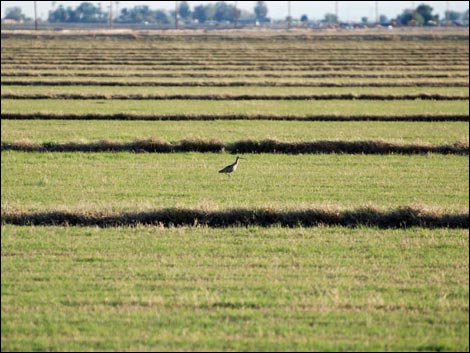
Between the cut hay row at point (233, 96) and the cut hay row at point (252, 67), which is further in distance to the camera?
the cut hay row at point (252, 67)

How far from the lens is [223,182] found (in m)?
17.6

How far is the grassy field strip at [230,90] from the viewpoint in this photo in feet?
129

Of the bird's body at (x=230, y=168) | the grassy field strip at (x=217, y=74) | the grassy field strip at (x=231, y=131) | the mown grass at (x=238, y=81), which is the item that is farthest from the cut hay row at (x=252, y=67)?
the bird's body at (x=230, y=168)

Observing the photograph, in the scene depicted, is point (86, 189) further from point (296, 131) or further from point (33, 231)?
point (296, 131)

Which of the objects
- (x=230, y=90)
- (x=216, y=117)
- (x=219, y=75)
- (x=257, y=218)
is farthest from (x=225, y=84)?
(x=257, y=218)

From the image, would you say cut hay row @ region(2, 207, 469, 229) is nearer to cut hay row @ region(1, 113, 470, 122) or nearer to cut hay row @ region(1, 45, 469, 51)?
cut hay row @ region(1, 113, 470, 122)

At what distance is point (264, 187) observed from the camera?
1705 cm

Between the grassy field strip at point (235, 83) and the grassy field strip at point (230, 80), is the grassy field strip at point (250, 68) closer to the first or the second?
the grassy field strip at point (230, 80)

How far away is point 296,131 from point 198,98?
500 inches

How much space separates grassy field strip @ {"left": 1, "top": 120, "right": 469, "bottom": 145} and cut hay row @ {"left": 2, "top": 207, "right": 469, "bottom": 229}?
9486 mm

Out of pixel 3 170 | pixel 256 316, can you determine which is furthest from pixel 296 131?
pixel 256 316

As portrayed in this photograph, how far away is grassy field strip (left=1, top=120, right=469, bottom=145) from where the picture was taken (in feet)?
78.7

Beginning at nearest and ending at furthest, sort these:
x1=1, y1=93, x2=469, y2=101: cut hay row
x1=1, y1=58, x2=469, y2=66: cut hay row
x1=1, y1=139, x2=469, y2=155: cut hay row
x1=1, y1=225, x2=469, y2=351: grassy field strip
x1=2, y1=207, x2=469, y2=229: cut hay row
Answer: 1. x1=1, y1=225, x2=469, y2=351: grassy field strip
2. x1=2, y1=207, x2=469, y2=229: cut hay row
3. x1=1, y1=139, x2=469, y2=155: cut hay row
4. x1=1, y1=93, x2=469, y2=101: cut hay row
5. x1=1, y1=58, x2=469, y2=66: cut hay row

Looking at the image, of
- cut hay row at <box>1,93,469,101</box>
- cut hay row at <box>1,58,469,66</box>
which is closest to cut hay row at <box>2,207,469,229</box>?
cut hay row at <box>1,93,469,101</box>
